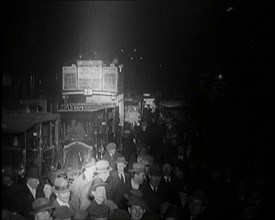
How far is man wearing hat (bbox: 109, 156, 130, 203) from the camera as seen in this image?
2863mm

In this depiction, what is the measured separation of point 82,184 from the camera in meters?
2.92

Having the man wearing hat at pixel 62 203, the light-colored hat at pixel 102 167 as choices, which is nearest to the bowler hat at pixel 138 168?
the light-colored hat at pixel 102 167

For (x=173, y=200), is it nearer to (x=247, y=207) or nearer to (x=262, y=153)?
(x=247, y=207)

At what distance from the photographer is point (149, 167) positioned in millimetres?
3141

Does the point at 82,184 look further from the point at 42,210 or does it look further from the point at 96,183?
the point at 42,210

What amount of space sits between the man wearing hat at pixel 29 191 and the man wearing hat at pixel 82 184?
345 mm

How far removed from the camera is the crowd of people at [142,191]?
2.43m

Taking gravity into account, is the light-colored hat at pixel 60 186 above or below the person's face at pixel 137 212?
above

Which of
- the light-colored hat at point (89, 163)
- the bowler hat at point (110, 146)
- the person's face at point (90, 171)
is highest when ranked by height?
the bowler hat at point (110, 146)

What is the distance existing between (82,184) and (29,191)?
518 mm

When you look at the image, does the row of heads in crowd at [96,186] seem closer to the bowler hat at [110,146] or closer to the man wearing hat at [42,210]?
the man wearing hat at [42,210]

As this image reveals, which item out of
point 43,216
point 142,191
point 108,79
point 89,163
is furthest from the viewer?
point 108,79

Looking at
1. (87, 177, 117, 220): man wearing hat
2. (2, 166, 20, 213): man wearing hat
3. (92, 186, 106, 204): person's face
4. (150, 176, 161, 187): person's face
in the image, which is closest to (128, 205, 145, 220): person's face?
(87, 177, 117, 220): man wearing hat

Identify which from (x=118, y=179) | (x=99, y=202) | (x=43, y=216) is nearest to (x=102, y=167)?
(x=118, y=179)
